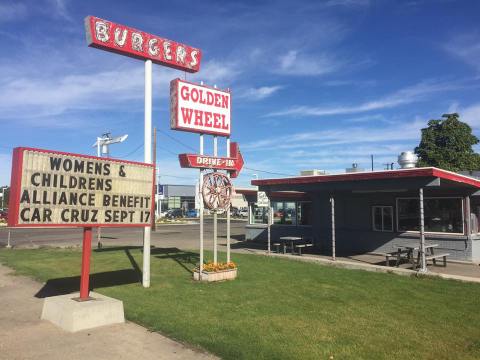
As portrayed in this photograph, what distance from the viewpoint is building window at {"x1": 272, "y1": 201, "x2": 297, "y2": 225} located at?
75.4 feet

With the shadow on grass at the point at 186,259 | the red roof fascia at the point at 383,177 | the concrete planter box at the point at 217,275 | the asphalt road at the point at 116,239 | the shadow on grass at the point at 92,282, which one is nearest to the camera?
the shadow on grass at the point at 92,282

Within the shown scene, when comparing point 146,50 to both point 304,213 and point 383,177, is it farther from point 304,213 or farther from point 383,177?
point 304,213

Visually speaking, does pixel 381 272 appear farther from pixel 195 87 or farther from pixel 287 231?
pixel 287 231

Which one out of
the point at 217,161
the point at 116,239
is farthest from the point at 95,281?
the point at 116,239

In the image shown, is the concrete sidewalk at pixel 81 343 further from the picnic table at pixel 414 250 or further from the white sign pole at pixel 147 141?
the picnic table at pixel 414 250

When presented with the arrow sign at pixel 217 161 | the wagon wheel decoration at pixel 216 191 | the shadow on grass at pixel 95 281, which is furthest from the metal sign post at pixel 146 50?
the wagon wheel decoration at pixel 216 191

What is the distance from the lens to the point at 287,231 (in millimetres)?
22984

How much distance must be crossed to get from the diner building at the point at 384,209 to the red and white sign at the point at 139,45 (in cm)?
706

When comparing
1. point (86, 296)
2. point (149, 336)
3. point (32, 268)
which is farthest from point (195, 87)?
point (32, 268)

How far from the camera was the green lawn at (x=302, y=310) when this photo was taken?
624cm

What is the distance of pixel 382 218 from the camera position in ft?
61.4

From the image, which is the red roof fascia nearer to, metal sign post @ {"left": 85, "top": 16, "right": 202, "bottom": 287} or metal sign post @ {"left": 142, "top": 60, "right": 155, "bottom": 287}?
metal sign post @ {"left": 85, "top": 16, "right": 202, "bottom": 287}

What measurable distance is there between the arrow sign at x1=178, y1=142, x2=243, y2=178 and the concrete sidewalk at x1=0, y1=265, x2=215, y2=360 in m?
5.23

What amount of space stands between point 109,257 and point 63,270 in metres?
3.31
